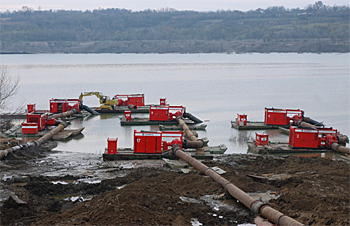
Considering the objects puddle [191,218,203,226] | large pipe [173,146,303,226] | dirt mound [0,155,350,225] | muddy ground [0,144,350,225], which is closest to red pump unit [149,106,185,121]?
muddy ground [0,144,350,225]

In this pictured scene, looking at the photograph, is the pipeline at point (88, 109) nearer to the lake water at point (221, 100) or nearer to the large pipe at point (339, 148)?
the lake water at point (221, 100)

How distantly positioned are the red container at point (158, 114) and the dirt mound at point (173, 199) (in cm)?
1681

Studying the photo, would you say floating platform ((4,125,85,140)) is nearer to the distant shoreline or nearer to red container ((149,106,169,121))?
red container ((149,106,169,121))

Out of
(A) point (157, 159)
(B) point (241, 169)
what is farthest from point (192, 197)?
(A) point (157, 159)

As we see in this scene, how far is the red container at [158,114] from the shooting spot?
112 feet

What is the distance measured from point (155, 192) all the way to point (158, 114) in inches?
868

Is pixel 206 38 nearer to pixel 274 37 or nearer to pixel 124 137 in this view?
pixel 274 37

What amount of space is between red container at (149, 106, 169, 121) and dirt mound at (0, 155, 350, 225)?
16811 mm

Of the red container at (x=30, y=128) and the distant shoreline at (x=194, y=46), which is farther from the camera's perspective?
the distant shoreline at (x=194, y=46)

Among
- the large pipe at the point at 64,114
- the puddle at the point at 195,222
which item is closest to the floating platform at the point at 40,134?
the large pipe at the point at 64,114

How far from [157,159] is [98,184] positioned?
563 centimetres

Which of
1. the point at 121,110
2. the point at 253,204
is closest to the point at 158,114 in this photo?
the point at 121,110

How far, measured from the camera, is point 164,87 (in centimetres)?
7794

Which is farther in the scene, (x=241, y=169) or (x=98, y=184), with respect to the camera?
(x=241, y=169)
